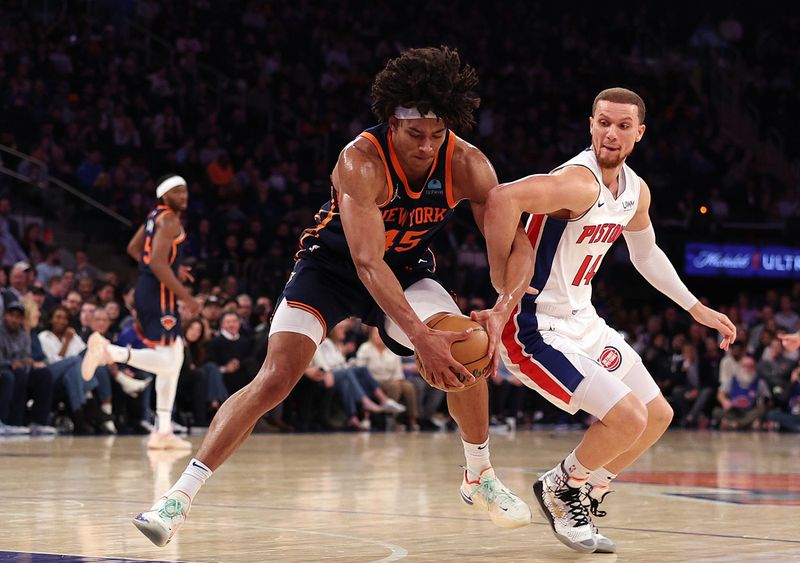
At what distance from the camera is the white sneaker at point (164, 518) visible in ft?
15.4

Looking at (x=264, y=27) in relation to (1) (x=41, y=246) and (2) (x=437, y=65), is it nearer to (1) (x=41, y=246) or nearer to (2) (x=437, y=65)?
(1) (x=41, y=246)

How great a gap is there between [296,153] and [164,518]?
15.9 meters

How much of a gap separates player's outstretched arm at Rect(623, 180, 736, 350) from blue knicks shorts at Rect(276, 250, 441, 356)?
1.08m

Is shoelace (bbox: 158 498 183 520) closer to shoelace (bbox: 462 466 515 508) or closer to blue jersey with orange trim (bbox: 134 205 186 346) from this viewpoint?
shoelace (bbox: 462 466 515 508)

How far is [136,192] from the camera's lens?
17250 millimetres

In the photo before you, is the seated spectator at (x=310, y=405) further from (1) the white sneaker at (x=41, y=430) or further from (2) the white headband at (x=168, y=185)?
(2) the white headband at (x=168, y=185)

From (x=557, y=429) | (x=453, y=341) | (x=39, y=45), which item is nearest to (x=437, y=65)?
(x=453, y=341)

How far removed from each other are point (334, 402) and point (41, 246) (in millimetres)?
4008

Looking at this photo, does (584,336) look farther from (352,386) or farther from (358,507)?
(352,386)

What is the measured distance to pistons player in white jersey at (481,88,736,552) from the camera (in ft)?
17.4

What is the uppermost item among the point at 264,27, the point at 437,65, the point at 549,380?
the point at 264,27

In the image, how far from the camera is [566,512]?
5391 mm

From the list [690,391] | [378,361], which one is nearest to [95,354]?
[378,361]

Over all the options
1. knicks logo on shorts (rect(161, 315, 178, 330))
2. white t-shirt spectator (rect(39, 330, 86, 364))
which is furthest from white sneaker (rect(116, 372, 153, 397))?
knicks logo on shorts (rect(161, 315, 178, 330))
